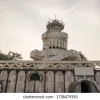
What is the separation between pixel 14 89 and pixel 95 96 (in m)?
7.86

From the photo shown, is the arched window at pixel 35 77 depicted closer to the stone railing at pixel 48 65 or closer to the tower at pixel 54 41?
the stone railing at pixel 48 65

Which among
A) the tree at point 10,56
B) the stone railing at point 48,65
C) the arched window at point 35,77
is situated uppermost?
the tree at point 10,56

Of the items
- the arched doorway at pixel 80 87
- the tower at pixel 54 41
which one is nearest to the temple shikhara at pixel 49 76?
the arched doorway at pixel 80 87

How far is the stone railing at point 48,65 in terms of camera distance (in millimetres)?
14414

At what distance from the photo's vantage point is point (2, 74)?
14.5m

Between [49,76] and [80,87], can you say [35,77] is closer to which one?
[49,76]

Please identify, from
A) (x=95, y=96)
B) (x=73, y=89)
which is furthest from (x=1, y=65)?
(x=95, y=96)

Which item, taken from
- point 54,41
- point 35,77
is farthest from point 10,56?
point 35,77

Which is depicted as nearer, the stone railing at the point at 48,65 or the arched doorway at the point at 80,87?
the arched doorway at the point at 80,87

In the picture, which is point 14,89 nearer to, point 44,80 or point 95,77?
point 44,80

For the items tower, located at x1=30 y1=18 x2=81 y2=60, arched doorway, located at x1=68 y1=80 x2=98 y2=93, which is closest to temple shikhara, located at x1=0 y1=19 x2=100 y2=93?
arched doorway, located at x1=68 y1=80 x2=98 y2=93

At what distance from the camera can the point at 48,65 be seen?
14.6 metres

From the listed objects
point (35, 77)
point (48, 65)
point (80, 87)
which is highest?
point (48, 65)

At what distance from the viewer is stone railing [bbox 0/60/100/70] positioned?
14414mm
